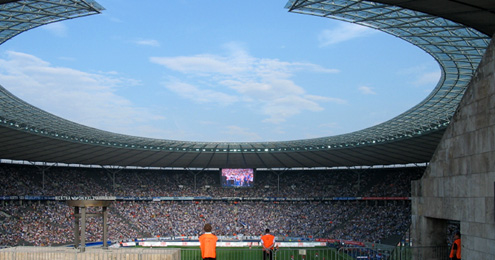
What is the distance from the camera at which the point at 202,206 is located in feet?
247

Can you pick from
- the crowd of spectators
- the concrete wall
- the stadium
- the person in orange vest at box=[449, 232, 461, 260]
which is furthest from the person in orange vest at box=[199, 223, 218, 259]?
the crowd of spectators

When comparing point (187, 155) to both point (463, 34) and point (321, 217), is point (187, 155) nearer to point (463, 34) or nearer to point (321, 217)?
point (321, 217)

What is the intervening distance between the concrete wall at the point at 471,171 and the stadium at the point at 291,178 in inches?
2.1

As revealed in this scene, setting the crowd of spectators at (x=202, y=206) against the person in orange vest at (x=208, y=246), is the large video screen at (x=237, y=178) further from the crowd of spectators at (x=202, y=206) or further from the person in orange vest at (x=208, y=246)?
the person in orange vest at (x=208, y=246)

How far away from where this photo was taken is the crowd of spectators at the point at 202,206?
59.8 metres

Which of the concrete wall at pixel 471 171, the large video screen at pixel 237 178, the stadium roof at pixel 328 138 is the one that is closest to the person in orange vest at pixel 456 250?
the concrete wall at pixel 471 171

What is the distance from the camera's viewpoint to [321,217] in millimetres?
70062

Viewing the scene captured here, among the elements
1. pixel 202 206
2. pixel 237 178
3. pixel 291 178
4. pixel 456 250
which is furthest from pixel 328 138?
pixel 456 250

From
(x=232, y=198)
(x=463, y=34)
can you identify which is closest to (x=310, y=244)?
(x=232, y=198)

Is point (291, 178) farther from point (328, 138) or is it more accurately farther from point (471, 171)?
point (471, 171)

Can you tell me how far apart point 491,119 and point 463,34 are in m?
15.6

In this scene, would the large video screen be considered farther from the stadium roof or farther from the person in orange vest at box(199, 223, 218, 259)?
the person in orange vest at box(199, 223, 218, 259)

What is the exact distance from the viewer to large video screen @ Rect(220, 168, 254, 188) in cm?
7819

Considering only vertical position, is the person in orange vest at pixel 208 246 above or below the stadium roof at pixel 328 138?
below
